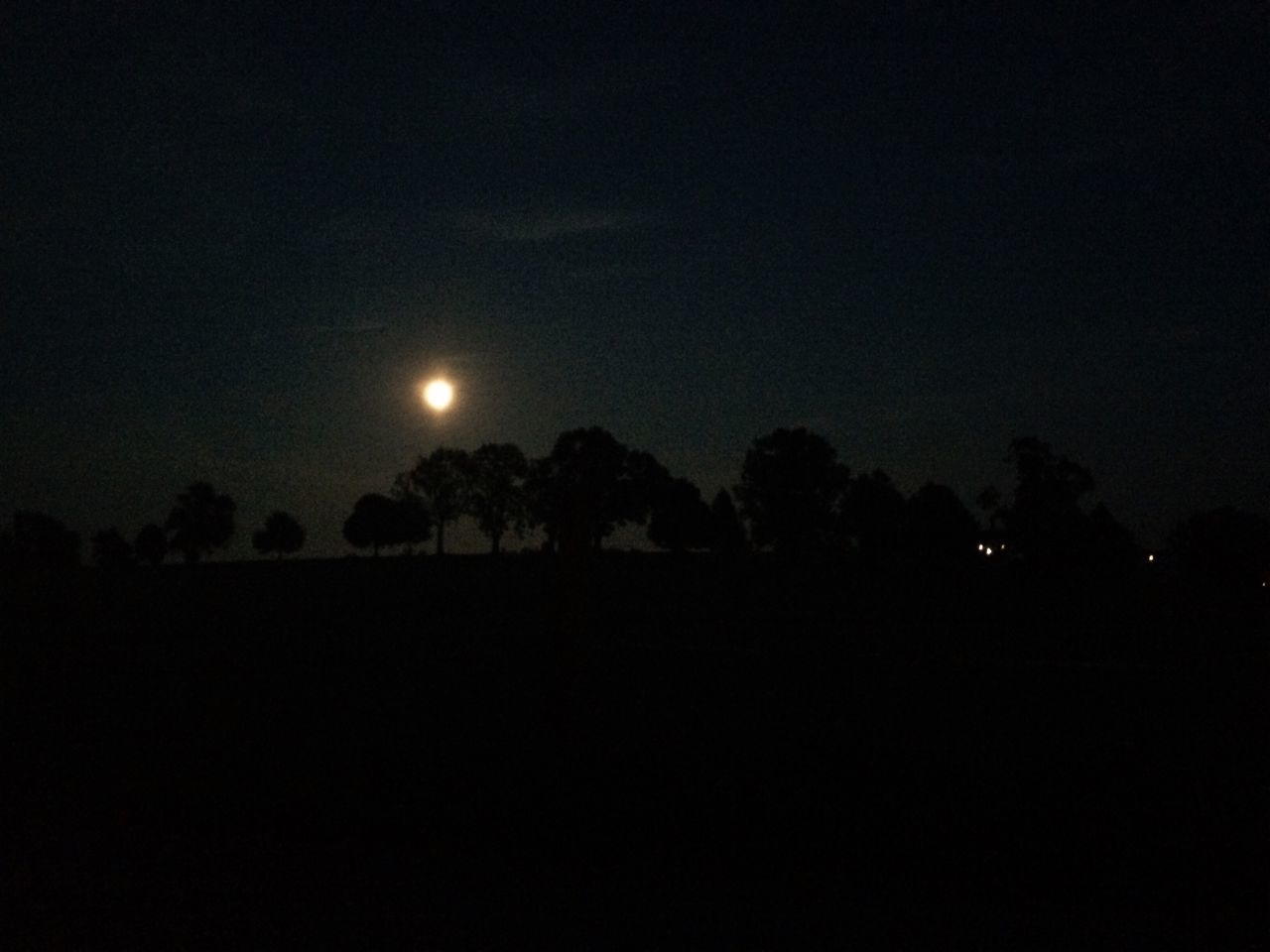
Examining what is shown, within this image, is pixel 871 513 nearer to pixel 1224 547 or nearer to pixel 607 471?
Answer: pixel 607 471

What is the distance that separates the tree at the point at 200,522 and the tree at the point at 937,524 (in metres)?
44.5

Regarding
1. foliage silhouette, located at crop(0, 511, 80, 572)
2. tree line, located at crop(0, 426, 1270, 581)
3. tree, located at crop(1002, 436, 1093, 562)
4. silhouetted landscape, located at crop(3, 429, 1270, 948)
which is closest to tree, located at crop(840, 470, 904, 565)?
tree line, located at crop(0, 426, 1270, 581)

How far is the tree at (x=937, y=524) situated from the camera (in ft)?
246

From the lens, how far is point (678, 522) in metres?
85.1

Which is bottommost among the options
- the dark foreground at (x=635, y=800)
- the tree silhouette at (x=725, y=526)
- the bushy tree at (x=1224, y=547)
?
the dark foreground at (x=635, y=800)

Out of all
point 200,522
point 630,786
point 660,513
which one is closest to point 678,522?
point 660,513

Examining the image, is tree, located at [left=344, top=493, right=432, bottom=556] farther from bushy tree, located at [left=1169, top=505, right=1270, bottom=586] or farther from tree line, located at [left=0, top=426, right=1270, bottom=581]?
bushy tree, located at [left=1169, top=505, right=1270, bottom=586]

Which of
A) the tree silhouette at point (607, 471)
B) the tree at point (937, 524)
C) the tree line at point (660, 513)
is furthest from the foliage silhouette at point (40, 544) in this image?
the tree at point (937, 524)

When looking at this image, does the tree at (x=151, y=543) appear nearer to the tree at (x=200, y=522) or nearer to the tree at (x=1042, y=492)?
the tree at (x=200, y=522)

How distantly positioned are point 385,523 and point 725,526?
21.9 meters

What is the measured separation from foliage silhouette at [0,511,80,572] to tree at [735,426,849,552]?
128ft

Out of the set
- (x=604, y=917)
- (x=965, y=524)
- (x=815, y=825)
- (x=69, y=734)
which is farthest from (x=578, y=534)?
(x=965, y=524)

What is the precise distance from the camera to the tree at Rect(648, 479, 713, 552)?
3322 inches

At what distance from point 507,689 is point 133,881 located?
7.45 m
